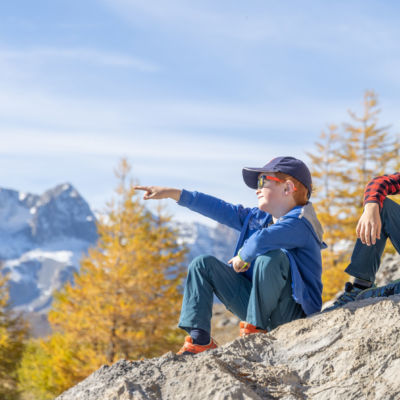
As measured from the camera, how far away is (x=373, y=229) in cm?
311

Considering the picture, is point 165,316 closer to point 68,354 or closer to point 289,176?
point 68,354

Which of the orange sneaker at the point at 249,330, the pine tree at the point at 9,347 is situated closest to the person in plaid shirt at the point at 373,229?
the orange sneaker at the point at 249,330

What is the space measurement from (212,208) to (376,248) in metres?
A: 1.25

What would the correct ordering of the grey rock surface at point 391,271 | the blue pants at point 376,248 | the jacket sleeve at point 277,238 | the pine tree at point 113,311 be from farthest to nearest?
1. the pine tree at point 113,311
2. the grey rock surface at point 391,271
3. the blue pants at point 376,248
4. the jacket sleeve at point 277,238

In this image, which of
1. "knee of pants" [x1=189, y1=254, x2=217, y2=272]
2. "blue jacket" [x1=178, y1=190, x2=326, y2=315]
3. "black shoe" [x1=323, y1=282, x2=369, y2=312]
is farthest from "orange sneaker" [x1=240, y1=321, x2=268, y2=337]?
"black shoe" [x1=323, y1=282, x2=369, y2=312]

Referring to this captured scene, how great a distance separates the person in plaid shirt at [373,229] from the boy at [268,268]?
29cm

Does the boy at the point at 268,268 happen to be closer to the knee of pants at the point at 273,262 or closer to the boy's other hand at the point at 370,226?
the knee of pants at the point at 273,262

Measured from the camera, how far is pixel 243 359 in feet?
9.41

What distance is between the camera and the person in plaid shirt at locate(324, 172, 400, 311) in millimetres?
3156

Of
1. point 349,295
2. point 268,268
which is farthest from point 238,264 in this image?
point 349,295

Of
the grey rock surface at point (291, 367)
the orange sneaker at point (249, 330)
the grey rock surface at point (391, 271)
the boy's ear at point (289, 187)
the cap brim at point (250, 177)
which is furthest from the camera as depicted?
the grey rock surface at point (391, 271)

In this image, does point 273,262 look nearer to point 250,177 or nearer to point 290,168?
point 290,168

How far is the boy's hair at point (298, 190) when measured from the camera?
353 centimetres

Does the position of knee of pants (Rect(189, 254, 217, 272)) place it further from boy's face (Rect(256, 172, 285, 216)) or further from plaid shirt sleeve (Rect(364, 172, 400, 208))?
plaid shirt sleeve (Rect(364, 172, 400, 208))
